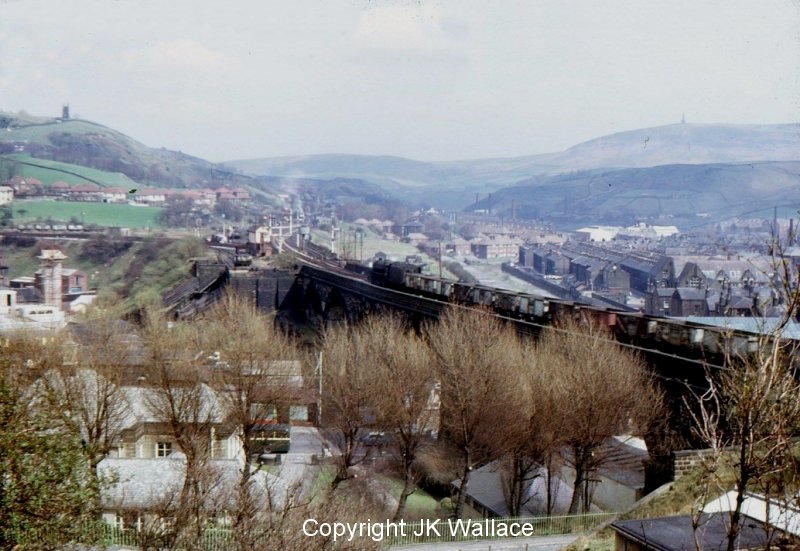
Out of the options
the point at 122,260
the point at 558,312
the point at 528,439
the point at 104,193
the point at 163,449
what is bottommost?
the point at 163,449

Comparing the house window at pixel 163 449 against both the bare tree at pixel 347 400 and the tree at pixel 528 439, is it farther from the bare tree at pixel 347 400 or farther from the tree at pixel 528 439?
the tree at pixel 528 439

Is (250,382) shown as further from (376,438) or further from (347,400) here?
(376,438)

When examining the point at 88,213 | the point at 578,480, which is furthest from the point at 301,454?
the point at 88,213

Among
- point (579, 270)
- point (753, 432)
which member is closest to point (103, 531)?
point (753, 432)

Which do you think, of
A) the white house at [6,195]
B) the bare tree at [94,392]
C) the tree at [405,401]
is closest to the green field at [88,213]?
the white house at [6,195]

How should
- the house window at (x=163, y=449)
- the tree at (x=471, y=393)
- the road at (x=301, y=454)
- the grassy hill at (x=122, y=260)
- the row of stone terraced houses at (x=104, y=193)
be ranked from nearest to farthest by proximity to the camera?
the tree at (x=471, y=393)
the house window at (x=163, y=449)
the road at (x=301, y=454)
the grassy hill at (x=122, y=260)
the row of stone terraced houses at (x=104, y=193)

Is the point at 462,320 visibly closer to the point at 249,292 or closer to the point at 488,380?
the point at 488,380
